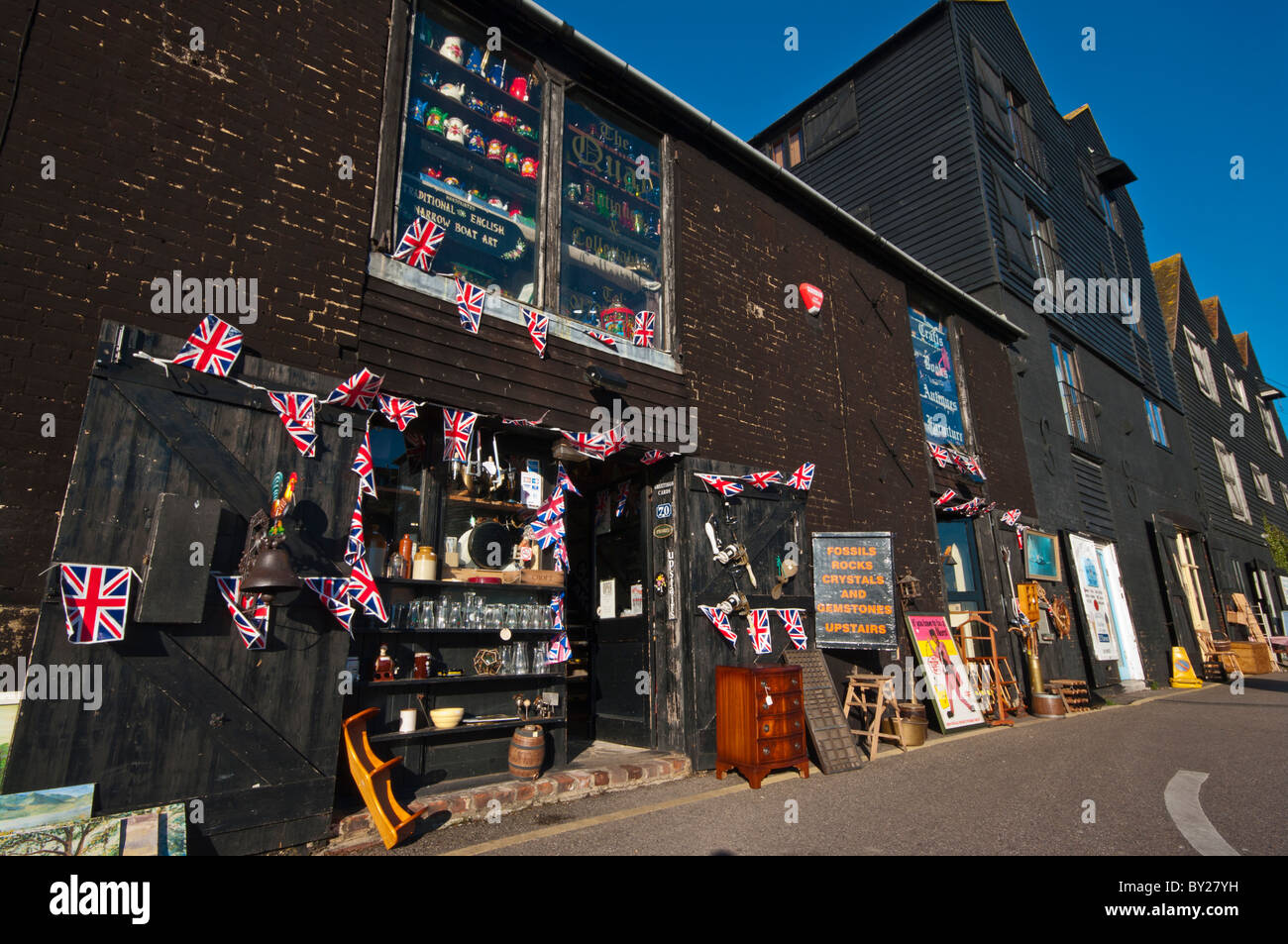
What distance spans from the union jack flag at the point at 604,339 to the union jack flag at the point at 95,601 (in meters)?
4.47

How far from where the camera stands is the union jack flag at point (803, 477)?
26.6 feet

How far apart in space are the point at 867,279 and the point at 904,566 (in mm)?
4739

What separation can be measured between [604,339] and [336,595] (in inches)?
149

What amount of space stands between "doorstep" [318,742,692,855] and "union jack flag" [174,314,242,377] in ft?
10.1

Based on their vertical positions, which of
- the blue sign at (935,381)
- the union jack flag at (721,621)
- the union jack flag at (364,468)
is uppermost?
the blue sign at (935,381)

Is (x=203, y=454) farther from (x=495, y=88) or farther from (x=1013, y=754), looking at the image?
(x=1013, y=754)

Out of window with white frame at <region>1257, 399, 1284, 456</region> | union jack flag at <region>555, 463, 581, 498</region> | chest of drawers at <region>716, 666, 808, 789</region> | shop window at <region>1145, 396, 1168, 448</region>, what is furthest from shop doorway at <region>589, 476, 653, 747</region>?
window with white frame at <region>1257, 399, 1284, 456</region>

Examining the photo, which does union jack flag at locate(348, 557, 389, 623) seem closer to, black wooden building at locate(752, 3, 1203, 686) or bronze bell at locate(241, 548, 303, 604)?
bronze bell at locate(241, 548, 303, 604)

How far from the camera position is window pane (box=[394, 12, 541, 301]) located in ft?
20.2

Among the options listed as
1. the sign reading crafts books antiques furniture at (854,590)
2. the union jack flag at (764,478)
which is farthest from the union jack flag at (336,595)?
the sign reading crafts books antiques furniture at (854,590)

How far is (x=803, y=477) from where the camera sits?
8.16 metres

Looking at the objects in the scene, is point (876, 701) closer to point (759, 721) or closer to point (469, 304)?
point (759, 721)

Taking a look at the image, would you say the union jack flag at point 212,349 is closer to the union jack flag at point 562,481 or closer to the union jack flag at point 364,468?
the union jack flag at point 364,468
